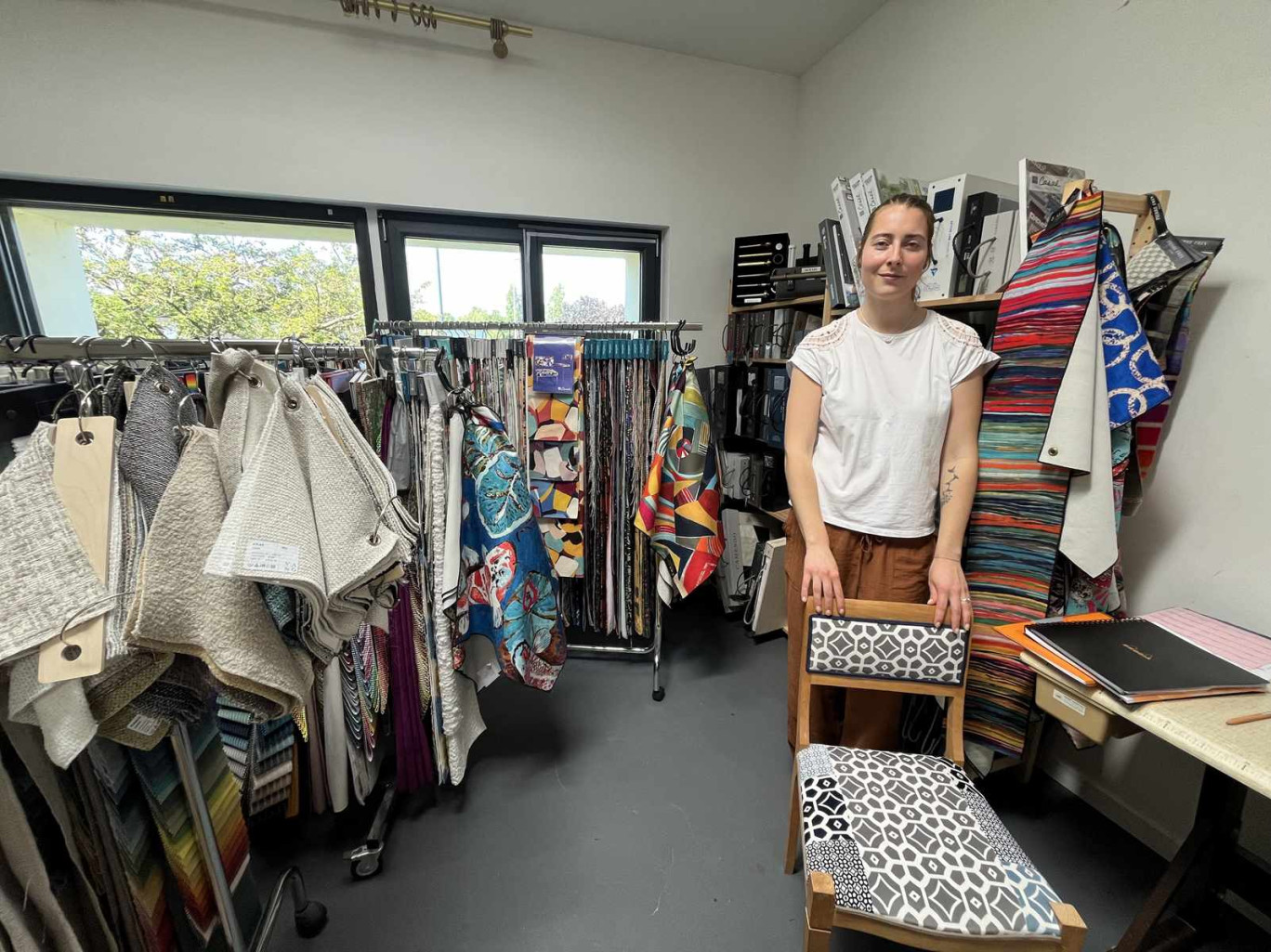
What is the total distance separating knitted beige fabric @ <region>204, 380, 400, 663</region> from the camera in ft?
2.09

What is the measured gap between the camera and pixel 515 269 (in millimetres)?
2682

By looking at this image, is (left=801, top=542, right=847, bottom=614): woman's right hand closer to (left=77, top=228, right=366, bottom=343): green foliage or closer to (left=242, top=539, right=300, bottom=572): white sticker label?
(left=242, top=539, right=300, bottom=572): white sticker label

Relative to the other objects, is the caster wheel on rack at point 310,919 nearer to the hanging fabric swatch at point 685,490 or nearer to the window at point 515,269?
the hanging fabric swatch at point 685,490

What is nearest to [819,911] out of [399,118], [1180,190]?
[1180,190]

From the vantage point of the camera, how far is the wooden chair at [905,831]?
2.66 ft

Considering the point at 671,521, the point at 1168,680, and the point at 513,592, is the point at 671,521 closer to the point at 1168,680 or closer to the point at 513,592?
the point at 513,592

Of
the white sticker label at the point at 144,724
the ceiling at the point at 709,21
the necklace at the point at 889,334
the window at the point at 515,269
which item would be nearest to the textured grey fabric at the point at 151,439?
the white sticker label at the point at 144,724

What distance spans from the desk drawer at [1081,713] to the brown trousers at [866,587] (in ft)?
1.10

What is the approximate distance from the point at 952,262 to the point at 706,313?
151cm

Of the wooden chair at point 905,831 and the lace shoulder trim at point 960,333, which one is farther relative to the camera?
the lace shoulder trim at point 960,333

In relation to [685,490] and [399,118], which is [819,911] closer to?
[685,490]

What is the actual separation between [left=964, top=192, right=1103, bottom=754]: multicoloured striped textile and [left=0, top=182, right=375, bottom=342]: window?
2.32 m

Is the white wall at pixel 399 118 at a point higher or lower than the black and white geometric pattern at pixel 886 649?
higher

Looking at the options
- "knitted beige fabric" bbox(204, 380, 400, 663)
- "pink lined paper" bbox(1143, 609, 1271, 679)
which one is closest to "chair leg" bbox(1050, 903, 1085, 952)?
"pink lined paper" bbox(1143, 609, 1271, 679)
